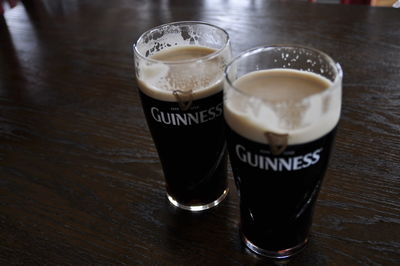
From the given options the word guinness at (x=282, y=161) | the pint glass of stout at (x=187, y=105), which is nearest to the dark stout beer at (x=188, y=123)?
the pint glass of stout at (x=187, y=105)

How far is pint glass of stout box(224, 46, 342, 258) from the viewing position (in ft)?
1.73

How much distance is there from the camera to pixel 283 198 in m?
0.61

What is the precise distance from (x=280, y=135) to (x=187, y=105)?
17 centimetres

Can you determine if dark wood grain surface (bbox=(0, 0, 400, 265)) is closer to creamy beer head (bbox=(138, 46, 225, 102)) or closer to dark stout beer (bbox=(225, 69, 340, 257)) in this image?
dark stout beer (bbox=(225, 69, 340, 257))

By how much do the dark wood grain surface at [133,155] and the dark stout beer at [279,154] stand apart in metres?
0.05

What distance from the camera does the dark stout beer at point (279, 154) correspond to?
53 centimetres

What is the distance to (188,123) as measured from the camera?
0.66 m

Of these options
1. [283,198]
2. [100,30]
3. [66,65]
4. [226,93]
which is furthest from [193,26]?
[100,30]

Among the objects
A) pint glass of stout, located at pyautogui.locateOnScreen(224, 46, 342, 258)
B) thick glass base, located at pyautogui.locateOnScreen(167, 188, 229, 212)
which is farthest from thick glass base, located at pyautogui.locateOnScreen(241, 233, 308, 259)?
thick glass base, located at pyautogui.locateOnScreen(167, 188, 229, 212)

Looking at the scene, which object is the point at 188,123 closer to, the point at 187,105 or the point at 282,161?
the point at 187,105

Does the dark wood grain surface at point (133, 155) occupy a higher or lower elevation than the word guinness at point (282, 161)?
lower

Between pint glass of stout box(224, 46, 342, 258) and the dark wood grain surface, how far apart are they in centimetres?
6

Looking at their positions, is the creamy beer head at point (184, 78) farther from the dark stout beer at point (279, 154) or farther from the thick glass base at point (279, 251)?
the thick glass base at point (279, 251)

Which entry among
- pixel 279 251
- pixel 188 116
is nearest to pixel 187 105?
pixel 188 116
